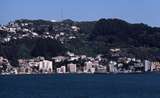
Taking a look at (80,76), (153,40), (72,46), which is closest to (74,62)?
(80,76)

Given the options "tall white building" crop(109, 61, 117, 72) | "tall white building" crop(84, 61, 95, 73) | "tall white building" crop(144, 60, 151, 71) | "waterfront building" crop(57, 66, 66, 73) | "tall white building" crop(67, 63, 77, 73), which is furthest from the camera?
"tall white building" crop(144, 60, 151, 71)

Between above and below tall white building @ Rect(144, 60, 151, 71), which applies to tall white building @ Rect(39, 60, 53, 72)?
above

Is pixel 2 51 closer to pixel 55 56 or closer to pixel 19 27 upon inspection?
pixel 55 56

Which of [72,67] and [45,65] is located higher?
[45,65]

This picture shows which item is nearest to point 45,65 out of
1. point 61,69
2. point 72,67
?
point 61,69

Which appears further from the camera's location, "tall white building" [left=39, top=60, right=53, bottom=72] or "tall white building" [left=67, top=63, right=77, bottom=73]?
"tall white building" [left=67, top=63, right=77, bottom=73]

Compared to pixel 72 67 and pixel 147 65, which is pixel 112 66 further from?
pixel 72 67

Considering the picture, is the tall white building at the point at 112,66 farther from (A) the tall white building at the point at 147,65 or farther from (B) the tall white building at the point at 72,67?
(B) the tall white building at the point at 72,67

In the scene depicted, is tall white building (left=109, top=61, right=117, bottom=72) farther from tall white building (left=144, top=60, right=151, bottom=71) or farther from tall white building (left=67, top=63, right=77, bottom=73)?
tall white building (left=67, top=63, right=77, bottom=73)

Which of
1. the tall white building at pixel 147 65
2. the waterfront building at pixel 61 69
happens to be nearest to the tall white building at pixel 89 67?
the waterfront building at pixel 61 69

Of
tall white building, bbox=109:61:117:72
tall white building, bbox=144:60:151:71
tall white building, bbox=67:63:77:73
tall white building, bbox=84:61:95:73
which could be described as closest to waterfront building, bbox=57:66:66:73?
tall white building, bbox=67:63:77:73

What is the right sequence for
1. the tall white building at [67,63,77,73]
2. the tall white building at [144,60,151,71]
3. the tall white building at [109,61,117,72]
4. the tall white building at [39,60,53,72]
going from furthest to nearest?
the tall white building at [144,60,151,71] → the tall white building at [109,61,117,72] → the tall white building at [67,63,77,73] → the tall white building at [39,60,53,72]

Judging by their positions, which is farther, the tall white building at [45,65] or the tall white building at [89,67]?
the tall white building at [89,67]
